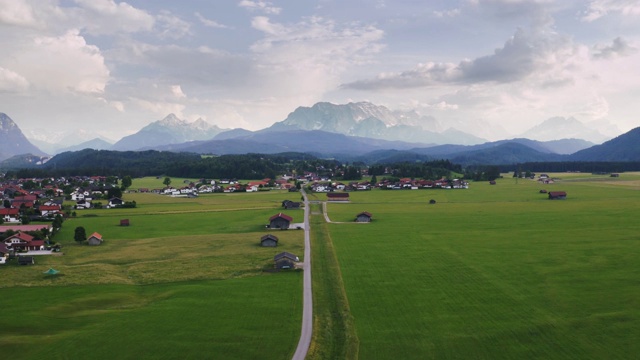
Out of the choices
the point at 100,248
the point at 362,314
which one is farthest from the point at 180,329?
the point at 100,248

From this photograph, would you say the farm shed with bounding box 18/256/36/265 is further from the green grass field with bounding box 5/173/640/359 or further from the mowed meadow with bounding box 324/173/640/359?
the mowed meadow with bounding box 324/173/640/359

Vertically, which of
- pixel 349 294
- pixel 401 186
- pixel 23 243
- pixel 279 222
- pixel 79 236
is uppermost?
pixel 401 186

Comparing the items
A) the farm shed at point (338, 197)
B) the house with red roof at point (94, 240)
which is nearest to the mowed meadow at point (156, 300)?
the house with red roof at point (94, 240)

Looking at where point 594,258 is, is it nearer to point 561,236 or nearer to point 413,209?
point 561,236

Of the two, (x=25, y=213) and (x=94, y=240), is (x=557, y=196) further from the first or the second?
(x=25, y=213)

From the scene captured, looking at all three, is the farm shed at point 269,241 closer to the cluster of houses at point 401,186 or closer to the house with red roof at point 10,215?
the house with red roof at point 10,215

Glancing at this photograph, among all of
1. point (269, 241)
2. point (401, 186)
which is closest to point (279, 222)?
point (269, 241)
